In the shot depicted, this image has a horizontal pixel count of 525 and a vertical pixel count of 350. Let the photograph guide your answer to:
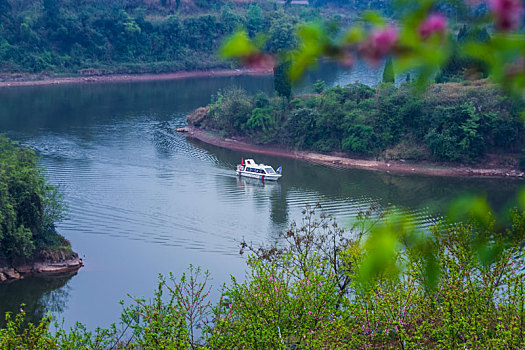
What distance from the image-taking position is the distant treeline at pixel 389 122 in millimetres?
29047

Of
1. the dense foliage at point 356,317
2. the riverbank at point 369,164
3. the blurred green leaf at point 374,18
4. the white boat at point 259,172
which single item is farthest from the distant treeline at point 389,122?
the blurred green leaf at point 374,18

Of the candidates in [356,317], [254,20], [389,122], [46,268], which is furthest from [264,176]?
[254,20]

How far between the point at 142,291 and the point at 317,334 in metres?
8.25

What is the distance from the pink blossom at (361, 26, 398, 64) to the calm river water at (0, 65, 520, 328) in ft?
39.3

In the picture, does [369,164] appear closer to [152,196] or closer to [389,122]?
[389,122]

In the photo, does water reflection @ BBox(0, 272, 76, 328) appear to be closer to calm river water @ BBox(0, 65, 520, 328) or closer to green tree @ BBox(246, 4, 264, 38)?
calm river water @ BBox(0, 65, 520, 328)

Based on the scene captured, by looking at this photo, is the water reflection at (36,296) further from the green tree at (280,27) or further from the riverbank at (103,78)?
the riverbank at (103,78)

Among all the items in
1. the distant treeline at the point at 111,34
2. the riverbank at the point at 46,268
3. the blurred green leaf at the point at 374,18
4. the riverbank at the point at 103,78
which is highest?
the distant treeline at the point at 111,34

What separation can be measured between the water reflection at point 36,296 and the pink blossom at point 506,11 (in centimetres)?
1633

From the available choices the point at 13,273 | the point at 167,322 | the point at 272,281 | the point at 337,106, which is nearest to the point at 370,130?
the point at 337,106

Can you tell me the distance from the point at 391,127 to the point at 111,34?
33.8 metres

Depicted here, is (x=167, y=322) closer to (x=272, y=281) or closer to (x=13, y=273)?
(x=272, y=281)

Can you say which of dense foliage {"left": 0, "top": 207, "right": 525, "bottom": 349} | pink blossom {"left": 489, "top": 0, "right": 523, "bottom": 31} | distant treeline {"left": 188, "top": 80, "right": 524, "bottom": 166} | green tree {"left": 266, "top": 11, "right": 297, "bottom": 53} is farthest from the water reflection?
green tree {"left": 266, "top": 11, "right": 297, "bottom": 53}

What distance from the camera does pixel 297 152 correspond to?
32.2 metres
